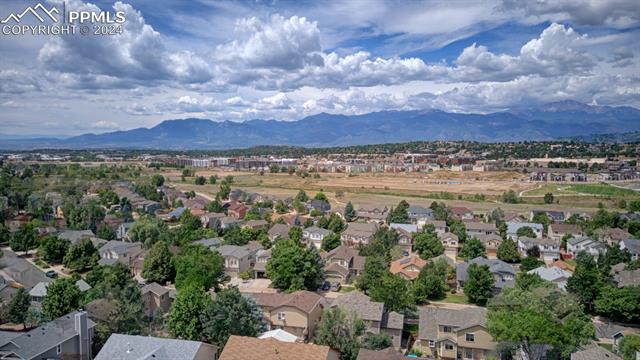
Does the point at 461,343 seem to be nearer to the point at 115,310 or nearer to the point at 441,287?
the point at 441,287

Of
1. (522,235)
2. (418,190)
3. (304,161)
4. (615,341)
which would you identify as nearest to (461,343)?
(615,341)

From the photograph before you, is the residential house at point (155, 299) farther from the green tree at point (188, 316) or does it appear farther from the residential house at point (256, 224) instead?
the residential house at point (256, 224)

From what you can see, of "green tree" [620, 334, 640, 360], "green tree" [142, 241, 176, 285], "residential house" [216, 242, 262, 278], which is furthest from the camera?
"residential house" [216, 242, 262, 278]

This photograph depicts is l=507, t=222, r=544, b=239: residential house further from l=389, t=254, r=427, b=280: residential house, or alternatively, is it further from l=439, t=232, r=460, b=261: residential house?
l=389, t=254, r=427, b=280: residential house

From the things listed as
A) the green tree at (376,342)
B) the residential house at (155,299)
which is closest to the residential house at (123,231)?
the residential house at (155,299)

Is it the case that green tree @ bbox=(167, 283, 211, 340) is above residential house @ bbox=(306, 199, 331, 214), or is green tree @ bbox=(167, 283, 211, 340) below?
above

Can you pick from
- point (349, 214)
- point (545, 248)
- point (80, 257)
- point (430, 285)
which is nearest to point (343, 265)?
point (430, 285)

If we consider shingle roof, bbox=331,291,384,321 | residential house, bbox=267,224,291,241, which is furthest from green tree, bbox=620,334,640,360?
residential house, bbox=267,224,291,241
